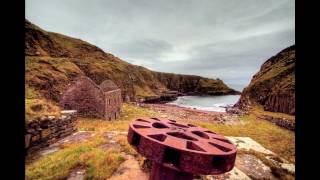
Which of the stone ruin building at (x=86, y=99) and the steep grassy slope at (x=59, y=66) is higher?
the steep grassy slope at (x=59, y=66)

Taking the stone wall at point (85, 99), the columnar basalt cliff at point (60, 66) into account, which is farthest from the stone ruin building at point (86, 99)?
the columnar basalt cliff at point (60, 66)

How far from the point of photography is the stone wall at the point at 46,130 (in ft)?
20.7

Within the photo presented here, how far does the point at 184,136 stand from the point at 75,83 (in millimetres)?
13071

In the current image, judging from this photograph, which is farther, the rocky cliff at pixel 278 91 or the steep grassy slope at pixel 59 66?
the rocky cliff at pixel 278 91

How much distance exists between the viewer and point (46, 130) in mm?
7184

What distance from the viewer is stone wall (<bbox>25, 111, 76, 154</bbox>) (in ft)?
20.7

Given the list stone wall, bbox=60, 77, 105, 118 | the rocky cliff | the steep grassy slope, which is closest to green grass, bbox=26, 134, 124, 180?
stone wall, bbox=60, 77, 105, 118

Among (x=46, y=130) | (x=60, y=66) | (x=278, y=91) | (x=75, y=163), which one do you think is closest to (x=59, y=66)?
(x=60, y=66)

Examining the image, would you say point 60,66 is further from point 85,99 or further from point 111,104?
point 85,99

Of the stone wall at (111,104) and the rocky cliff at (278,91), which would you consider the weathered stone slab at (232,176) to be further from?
the rocky cliff at (278,91)

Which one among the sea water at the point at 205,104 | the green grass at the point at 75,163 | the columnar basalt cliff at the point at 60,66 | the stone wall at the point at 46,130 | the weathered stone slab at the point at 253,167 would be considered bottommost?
the sea water at the point at 205,104

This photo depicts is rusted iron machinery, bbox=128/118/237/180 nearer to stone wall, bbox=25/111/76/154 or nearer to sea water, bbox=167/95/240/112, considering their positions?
stone wall, bbox=25/111/76/154
